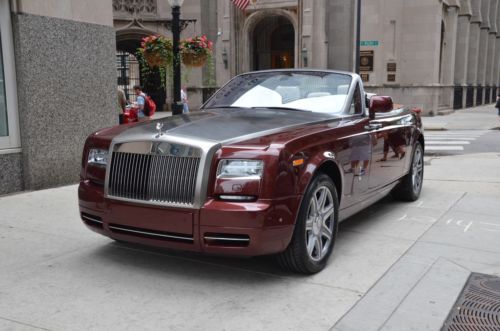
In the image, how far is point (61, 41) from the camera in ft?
25.6

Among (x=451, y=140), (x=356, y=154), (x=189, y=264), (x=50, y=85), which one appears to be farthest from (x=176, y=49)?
(x=451, y=140)

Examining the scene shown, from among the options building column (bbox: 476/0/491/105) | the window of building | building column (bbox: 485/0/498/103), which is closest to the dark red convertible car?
the window of building

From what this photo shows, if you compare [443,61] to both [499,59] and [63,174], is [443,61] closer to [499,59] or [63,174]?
[499,59]

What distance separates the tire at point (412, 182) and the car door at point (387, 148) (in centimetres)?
50

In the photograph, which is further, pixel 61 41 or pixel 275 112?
pixel 61 41

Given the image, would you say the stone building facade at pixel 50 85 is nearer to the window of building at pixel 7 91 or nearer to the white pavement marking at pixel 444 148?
the window of building at pixel 7 91

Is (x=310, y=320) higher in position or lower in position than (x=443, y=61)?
lower

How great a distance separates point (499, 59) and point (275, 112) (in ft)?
164

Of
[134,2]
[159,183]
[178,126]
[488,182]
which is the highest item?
[134,2]

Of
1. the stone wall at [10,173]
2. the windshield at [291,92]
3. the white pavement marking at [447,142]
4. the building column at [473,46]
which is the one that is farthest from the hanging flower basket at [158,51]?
the building column at [473,46]

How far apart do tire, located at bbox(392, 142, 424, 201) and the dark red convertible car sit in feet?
6.31

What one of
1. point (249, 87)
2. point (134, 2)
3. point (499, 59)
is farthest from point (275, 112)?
point (499, 59)

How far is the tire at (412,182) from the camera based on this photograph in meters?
7.08

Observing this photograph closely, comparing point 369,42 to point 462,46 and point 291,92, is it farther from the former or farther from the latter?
point 291,92
